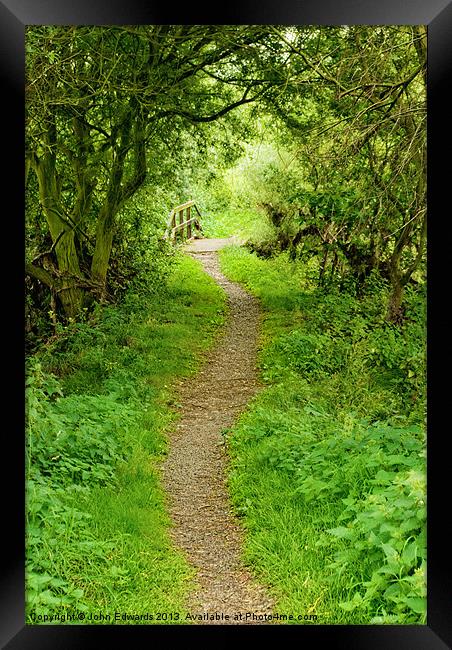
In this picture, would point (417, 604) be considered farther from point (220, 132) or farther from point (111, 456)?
point (220, 132)

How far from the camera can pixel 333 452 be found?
4664 mm

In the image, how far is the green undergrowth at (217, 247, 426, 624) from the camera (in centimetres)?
334

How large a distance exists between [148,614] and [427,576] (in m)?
1.52

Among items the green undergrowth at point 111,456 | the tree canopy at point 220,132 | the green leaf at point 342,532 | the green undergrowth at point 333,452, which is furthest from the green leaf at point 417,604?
the tree canopy at point 220,132

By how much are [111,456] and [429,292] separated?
2801 mm

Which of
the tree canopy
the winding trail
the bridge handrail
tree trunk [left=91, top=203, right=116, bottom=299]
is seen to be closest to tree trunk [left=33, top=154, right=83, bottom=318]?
the tree canopy

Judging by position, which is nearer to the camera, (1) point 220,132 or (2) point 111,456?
(2) point 111,456

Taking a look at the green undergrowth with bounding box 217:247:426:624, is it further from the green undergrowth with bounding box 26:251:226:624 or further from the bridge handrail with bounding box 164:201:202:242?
the green undergrowth with bounding box 26:251:226:624

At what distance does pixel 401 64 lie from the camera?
504cm

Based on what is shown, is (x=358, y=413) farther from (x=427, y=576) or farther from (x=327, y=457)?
(x=427, y=576)

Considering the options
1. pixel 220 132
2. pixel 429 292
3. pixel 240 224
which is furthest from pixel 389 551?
pixel 220 132

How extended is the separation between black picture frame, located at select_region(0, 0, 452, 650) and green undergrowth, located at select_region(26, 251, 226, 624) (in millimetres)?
223

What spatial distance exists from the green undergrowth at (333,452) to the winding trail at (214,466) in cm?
13
